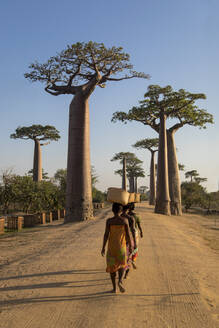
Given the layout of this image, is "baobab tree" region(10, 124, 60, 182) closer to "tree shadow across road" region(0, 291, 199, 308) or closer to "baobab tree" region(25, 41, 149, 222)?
"baobab tree" region(25, 41, 149, 222)

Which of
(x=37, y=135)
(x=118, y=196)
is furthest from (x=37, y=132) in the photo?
→ (x=118, y=196)

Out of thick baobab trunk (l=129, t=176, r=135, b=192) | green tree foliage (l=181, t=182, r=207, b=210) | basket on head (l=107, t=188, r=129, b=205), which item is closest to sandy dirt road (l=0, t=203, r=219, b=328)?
basket on head (l=107, t=188, r=129, b=205)

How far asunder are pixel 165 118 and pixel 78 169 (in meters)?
10.6

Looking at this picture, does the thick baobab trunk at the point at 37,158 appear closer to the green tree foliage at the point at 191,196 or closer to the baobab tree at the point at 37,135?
the baobab tree at the point at 37,135

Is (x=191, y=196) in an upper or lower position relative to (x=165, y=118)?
lower

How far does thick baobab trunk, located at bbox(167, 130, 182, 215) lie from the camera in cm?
2245

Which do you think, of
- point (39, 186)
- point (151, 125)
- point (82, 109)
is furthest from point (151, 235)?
point (151, 125)

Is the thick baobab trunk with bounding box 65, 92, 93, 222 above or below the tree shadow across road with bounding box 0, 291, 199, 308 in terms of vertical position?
above

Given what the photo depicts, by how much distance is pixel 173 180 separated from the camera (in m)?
22.8

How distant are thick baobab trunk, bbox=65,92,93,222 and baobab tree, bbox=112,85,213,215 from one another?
755 centimetres

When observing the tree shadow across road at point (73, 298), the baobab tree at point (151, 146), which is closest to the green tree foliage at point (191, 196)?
the baobab tree at point (151, 146)

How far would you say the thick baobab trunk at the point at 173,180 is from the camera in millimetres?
22453

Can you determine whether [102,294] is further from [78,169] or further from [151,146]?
[151,146]

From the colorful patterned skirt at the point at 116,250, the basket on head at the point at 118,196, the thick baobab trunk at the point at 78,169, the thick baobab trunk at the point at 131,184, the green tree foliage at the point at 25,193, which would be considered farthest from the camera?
the thick baobab trunk at the point at 131,184
